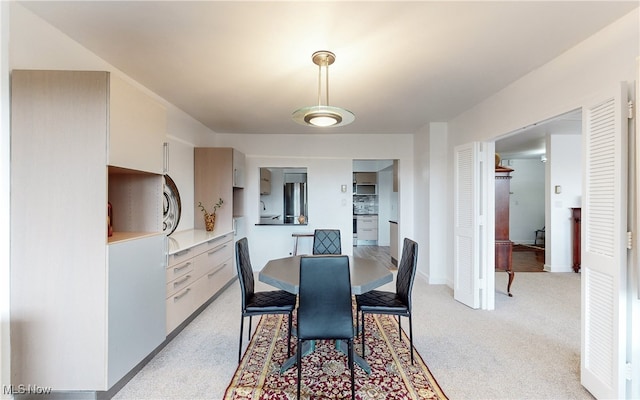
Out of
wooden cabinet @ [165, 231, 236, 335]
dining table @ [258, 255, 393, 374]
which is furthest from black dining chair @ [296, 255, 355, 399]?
wooden cabinet @ [165, 231, 236, 335]

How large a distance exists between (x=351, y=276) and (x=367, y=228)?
264 inches

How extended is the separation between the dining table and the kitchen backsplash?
6.51 m

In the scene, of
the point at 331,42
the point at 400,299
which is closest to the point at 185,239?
the point at 400,299

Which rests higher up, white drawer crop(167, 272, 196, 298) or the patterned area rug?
white drawer crop(167, 272, 196, 298)

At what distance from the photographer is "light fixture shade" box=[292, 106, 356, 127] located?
2.22m

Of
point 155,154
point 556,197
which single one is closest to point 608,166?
point 155,154

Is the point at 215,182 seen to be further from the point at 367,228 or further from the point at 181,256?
the point at 367,228

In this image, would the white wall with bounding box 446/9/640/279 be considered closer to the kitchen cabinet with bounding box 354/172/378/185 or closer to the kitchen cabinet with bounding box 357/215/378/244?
the kitchen cabinet with bounding box 357/215/378/244

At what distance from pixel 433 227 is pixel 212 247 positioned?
133 inches

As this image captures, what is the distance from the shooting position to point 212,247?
3756mm

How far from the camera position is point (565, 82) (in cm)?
240

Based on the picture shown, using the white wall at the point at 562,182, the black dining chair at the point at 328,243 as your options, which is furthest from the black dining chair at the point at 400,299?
the white wall at the point at 562,182

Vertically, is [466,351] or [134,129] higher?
[134,129]

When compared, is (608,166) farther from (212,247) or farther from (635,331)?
(212,247)
